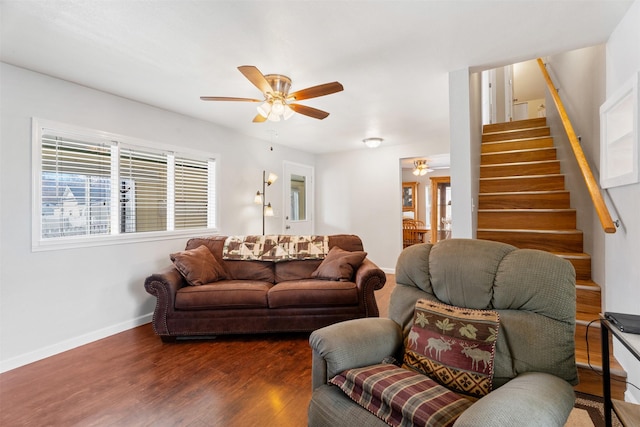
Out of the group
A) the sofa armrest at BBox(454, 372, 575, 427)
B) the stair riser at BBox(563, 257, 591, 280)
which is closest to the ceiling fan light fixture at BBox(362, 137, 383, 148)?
the stair riser at BBox(563, 257, 591, 280)

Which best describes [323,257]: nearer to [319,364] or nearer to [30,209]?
[319,364]

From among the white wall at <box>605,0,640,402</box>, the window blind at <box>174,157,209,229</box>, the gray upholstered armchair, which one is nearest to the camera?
the gray upholstered armchair

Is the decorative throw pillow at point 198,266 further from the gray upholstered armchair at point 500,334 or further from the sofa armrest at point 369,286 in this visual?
the gray upholstered armchair at point 500,334

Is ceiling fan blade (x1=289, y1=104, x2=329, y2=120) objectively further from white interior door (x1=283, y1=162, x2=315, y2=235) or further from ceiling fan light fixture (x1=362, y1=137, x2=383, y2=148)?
white interior door (x1=283, y1=162, x2=315, y2=235)

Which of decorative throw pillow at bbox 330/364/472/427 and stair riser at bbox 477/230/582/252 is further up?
stair riser at bbox 477/230/582/252

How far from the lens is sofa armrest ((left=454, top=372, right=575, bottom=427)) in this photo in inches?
33.3

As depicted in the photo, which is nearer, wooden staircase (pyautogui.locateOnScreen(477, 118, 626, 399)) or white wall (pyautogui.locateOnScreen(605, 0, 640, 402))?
white wall (pyautogui.locateOnScreen(605, 0, 640, 402))

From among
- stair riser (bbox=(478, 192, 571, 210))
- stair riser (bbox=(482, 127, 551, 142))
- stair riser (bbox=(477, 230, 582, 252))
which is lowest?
stair riser (bbox=(477, 230, 582, 252))

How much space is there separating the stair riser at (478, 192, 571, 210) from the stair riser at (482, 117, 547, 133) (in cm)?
161

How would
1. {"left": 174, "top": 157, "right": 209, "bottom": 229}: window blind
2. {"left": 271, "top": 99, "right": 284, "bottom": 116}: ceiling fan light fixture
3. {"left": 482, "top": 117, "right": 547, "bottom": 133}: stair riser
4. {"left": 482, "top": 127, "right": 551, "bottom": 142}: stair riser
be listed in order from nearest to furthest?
{"left": 271, "top": 99, "right": 284, "bottom": 116}: ceiling fan light fixture
{"left": 174, "top": 157, "right": 209, "bottom": 229}: window blind
{"left": 482, "top": 127, "right": 551, "bottom": 142}: stair riser
{"left": 482, "top": 117, "right": 547, "bottom": 133}: stair riser

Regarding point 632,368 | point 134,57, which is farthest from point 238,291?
point 632,368

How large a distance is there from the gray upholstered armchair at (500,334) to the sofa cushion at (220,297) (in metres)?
1.54

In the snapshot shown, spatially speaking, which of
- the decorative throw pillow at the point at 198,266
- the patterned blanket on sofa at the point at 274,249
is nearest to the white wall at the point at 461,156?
the patterned blanket on sofa at the point at 274,249

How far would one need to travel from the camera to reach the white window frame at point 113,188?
2.50 meters
